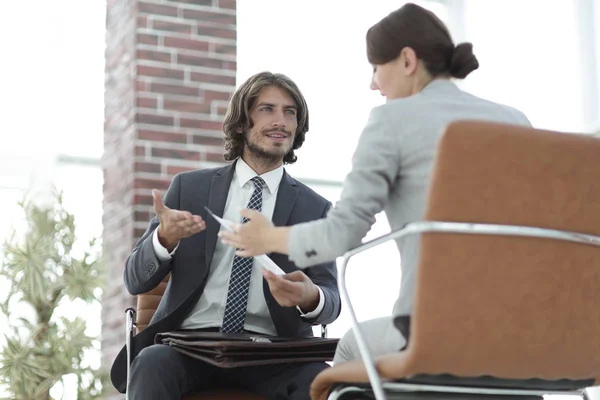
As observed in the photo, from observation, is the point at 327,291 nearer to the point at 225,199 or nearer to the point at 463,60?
the point at 225,199

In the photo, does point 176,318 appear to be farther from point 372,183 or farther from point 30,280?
point 372,183

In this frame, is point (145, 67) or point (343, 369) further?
point (145, 67)

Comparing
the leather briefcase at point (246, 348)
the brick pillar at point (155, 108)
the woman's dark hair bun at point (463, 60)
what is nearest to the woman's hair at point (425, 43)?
the woman's dark hair bun at point (463, 60)

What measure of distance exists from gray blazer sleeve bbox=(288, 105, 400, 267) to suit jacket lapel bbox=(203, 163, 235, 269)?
1102mm

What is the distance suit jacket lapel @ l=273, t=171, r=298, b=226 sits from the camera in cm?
321

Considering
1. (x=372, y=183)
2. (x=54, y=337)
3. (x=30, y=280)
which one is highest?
(x=372, y=183)

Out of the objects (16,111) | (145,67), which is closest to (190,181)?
(145,67)

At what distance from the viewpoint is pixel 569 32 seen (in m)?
5.31

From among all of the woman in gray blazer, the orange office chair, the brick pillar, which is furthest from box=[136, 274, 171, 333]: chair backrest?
the orange office chair

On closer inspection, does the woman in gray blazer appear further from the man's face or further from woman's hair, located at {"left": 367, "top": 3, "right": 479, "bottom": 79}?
the man's face

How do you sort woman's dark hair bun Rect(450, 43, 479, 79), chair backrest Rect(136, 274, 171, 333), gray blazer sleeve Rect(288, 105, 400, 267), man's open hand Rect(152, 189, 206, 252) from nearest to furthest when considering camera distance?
gray blazer sleeve Rect(288, 105, 400, 267) < woman's dark hair bun Rect(450, 43, 479, 79) < man's open hand Rect(152, 189, 206, 252) < chair backrest Rect(136, 274, 171, 333)

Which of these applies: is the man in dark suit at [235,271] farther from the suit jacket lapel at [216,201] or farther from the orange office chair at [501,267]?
the orange office chair at [501,267]

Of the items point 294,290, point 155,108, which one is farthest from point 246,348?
point 155,108

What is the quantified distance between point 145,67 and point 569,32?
2.50 m
